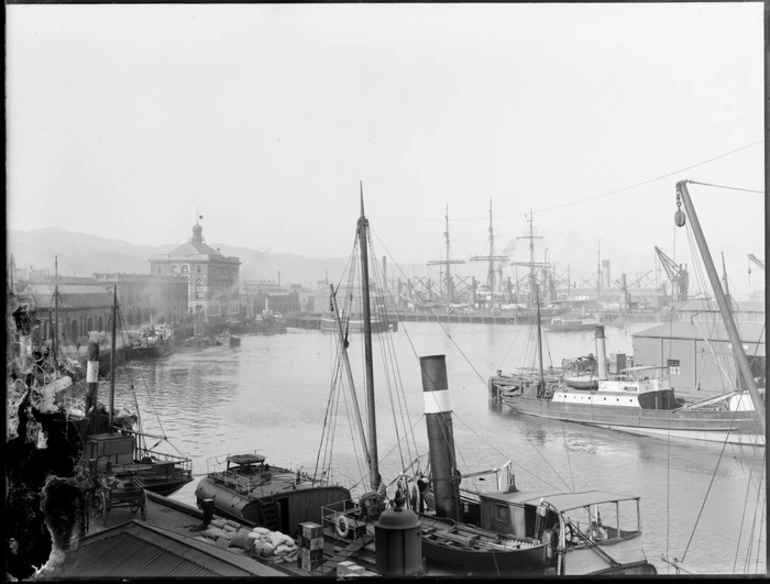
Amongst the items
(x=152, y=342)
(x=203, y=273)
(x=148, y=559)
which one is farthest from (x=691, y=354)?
(x=148, y=559)

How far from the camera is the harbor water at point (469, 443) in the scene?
930 cm

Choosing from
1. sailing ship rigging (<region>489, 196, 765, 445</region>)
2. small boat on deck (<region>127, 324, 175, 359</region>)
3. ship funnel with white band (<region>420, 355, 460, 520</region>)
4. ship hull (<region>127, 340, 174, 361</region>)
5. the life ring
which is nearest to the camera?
the life ring

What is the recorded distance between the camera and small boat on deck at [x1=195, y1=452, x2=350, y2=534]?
711 centimetres

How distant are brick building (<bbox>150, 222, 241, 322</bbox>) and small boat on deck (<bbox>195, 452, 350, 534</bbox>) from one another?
4586 millimetres

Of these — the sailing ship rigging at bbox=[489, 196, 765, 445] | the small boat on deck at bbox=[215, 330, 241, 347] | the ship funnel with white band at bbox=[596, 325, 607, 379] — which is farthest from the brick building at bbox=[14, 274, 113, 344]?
the ship funnel with white band at bbox=[596, 325, 607, 379]

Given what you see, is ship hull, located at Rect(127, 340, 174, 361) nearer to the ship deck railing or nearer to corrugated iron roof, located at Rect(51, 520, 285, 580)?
the ship deck railing

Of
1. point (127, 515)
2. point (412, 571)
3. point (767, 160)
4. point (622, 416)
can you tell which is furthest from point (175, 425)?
point (767, 160)

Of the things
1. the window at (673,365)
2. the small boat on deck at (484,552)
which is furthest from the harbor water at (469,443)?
the window at (673,365)

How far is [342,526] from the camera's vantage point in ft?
20.7

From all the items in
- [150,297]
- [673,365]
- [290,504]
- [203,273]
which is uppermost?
[203,273]

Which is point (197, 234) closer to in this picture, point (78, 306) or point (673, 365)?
point (78, 306)

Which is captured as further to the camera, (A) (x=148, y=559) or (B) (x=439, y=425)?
(B) (x=439, y=425)

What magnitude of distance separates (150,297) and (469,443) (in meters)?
7.93

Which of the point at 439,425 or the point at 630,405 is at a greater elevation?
the point at 439,425
